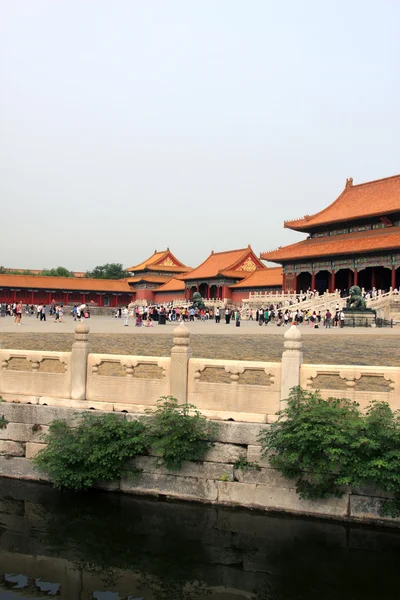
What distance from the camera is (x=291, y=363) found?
26.5 feet

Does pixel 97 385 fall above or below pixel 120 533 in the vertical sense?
above

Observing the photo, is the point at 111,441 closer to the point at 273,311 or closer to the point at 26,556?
the point at 26,556

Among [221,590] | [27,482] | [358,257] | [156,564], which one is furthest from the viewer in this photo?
[358,257]

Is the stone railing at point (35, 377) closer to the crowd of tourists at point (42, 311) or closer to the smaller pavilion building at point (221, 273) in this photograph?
the crowd of tourists at point (42, 311)

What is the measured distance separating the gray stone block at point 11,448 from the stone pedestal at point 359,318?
25.8 metres

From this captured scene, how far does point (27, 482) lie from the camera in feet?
30.3

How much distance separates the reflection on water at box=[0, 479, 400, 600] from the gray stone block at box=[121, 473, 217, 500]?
0.15 meters

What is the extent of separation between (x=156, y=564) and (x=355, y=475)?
2.78 metres

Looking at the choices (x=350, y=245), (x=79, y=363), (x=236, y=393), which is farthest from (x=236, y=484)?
(x=350, y=245)

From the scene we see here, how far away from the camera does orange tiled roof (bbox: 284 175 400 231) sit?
47219mm

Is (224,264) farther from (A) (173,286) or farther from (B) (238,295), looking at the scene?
(A) (173,286)

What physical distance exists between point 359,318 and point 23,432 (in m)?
26.3

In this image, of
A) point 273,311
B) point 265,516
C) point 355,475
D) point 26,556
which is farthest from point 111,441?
point 273,311

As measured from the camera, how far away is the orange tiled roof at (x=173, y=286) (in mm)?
72019
